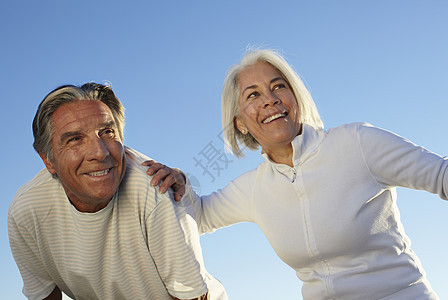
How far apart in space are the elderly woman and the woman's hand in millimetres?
70

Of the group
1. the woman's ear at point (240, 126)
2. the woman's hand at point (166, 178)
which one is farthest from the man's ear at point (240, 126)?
the woman's hand at point (166, 178)

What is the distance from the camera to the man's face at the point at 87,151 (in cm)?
320

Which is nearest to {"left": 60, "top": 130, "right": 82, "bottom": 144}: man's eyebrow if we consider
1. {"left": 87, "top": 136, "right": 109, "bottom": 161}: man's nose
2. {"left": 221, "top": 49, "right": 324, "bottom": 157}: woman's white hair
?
{"left": 87, "top": 136, "right": 109, "bottom": 161}: man's nose

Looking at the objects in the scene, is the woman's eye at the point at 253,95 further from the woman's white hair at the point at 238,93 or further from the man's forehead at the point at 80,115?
the man's forehead at the point at 80,115

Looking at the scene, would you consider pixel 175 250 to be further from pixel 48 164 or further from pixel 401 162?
pixel 401 162

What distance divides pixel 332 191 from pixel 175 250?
114 centimetres

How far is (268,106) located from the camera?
3.40 m

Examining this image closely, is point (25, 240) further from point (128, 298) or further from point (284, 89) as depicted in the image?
point (284, 89)

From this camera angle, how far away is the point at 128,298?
3.60 meters

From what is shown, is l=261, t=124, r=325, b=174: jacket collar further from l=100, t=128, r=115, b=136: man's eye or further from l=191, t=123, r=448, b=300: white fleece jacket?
l=100, t=128, r=115, b=136: man's eye

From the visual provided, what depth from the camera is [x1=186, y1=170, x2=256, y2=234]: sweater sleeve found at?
3662 mm

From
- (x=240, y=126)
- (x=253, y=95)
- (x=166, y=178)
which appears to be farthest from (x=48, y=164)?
(x=253, y=95)

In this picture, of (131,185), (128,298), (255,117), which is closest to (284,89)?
(255,117)

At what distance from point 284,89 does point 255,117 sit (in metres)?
0.31
